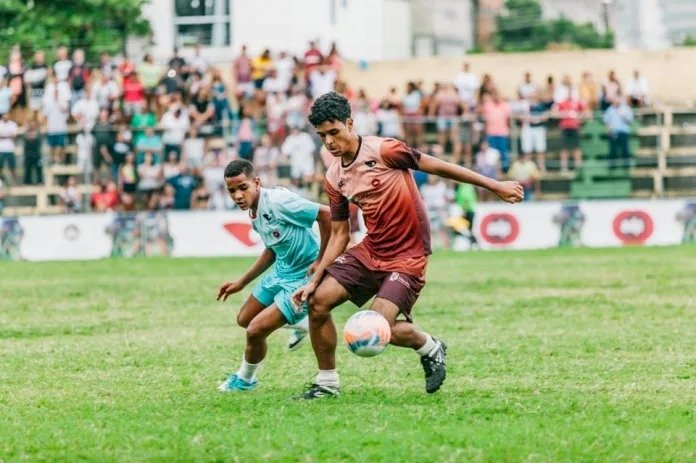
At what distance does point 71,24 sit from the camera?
34875 mm

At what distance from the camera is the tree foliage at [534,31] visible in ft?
197

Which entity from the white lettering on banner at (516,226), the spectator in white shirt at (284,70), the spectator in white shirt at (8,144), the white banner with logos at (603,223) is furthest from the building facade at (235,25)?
the white banner with logos at (603,223)

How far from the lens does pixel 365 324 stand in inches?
365

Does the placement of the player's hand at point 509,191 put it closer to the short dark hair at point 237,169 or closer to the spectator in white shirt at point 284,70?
the short dark hair at point 237,169

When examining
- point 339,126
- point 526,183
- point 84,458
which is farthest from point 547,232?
point 84,458

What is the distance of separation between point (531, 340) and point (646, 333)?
1.14 m

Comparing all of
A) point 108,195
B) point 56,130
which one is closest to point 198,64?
point 56,130

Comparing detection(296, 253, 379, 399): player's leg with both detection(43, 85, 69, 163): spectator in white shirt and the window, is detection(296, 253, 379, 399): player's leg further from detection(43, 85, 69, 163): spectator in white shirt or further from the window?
the window

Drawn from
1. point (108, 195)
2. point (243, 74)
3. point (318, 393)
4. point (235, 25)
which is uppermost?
point (235, 25)

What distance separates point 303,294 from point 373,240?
0.57 m

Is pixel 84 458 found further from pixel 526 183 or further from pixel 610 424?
pixel 526 183

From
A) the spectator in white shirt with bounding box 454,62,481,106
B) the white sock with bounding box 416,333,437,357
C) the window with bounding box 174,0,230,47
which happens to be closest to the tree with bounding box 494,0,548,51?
the window with bounding box 174,0,230,47

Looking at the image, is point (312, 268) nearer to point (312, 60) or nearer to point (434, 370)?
point (434, 370)

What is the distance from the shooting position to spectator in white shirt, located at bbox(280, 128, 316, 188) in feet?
93.7
